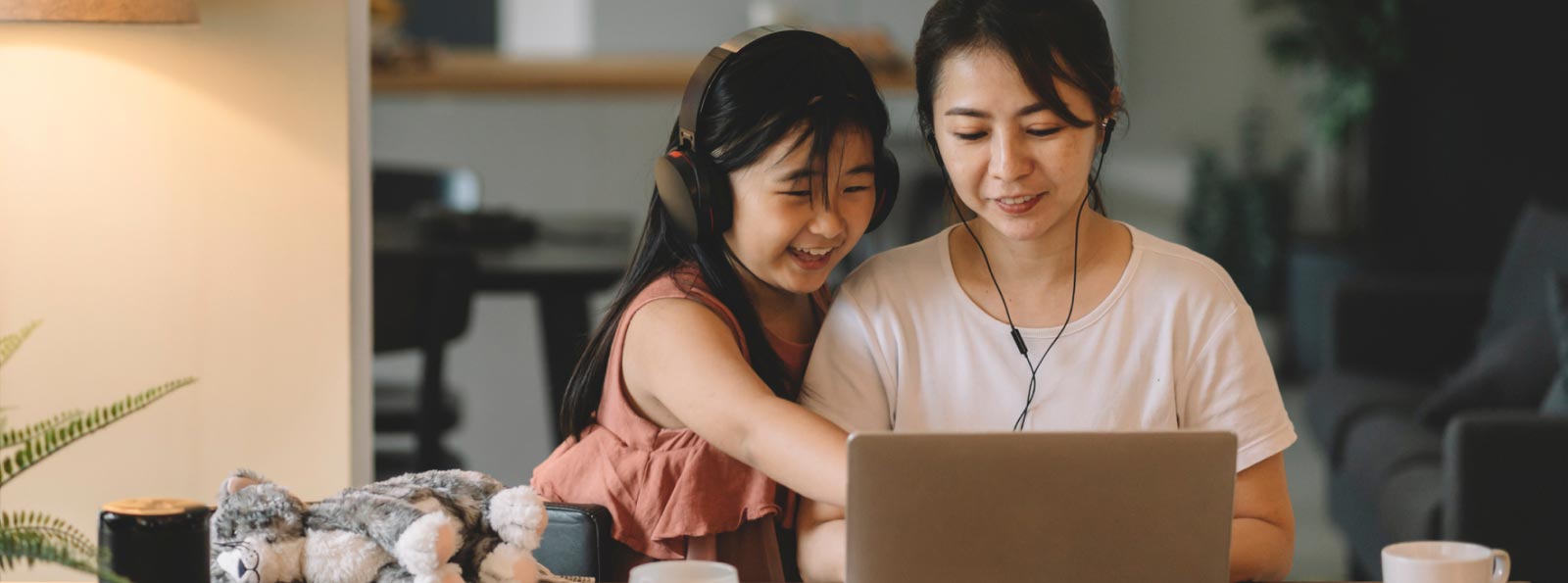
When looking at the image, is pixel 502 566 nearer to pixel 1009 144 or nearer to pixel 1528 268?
pixel 1009 144

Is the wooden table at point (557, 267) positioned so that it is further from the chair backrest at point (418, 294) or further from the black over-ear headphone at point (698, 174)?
the black over-ear headphone at point (698, 174)

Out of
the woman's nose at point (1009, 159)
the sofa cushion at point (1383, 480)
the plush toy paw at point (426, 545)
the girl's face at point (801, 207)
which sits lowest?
the sofa cushion at point (1383, 480)

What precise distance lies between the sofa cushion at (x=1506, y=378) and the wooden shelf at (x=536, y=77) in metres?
1.84

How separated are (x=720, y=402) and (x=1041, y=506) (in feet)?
1.11

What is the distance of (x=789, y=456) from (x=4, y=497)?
0.97m

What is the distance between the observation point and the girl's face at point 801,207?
138 cm

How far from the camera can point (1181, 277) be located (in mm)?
1457

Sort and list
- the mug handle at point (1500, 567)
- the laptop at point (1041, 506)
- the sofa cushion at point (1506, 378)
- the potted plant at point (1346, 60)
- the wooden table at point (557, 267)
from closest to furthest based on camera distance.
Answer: the laptop at point (1041, 506), the mug handle at point (1500, 567), the sofa cushion at point (1506, 378), the wooden table at point (557, 267), the potted plant at point (1346, 60)

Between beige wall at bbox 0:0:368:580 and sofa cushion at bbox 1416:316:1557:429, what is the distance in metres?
2.05

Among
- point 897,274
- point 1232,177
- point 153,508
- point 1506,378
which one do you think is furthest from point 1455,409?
point 1232,177

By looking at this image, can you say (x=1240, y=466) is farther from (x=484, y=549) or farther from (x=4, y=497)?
(x=4, y=497)

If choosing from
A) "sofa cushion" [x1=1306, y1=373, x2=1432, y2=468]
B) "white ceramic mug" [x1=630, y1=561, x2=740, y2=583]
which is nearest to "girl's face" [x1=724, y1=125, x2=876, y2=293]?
"white ceramic mug" [x1=630, y1=561, x2=740, y2=583]

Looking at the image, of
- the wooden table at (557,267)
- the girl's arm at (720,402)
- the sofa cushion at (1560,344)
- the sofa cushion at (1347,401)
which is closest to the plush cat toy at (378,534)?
the girl's arm at (720,402)

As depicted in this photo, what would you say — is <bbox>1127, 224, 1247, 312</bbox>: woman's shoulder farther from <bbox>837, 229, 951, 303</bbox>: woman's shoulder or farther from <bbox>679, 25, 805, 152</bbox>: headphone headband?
<bbox>679, 25, 805, 152</bbox>: headphone headband
